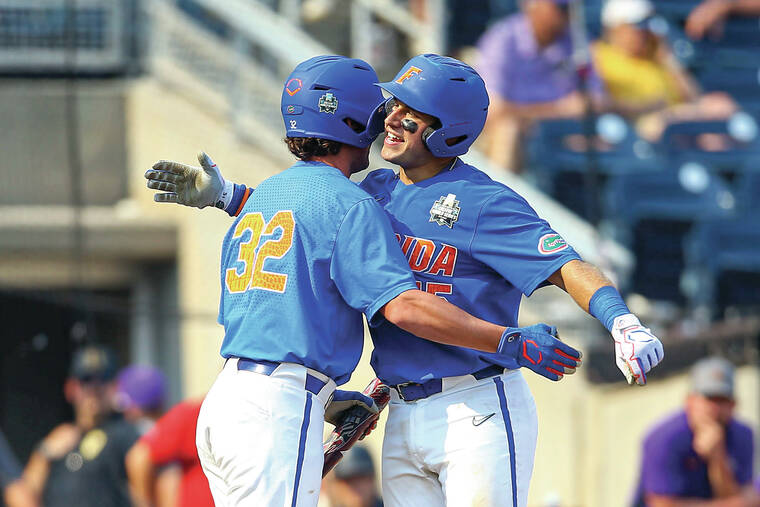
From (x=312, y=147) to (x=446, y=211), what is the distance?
0.44 metres

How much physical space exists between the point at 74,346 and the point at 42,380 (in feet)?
1.55


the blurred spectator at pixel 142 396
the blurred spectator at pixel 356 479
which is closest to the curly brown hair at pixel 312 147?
the blurred spectator at pixel 356 479

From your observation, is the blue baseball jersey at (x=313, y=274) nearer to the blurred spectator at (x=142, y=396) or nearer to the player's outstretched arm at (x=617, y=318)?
the player's outstretched arm at (x=617, y=318)

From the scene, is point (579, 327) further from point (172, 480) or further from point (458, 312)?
point (458, 312)

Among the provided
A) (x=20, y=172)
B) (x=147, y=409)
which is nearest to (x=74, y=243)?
(x=20, y=172)

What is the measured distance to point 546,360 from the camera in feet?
12.5

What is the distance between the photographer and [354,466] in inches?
269

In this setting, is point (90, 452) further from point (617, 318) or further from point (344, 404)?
point (617, 318)

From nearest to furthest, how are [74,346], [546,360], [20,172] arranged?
[546,360] → [74,346] → [20,172]

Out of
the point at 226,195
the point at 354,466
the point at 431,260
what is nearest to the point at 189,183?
the point at 226,195

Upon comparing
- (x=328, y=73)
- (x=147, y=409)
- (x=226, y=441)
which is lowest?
(x=147, y=409)

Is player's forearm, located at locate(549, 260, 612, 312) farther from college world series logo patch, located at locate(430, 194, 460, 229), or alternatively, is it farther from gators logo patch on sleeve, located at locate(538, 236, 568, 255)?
college world series logo patch, located at locate(430, 194, 460, 229)

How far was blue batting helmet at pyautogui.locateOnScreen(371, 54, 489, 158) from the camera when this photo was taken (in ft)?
13.3

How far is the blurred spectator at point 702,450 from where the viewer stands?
6.76 meters
